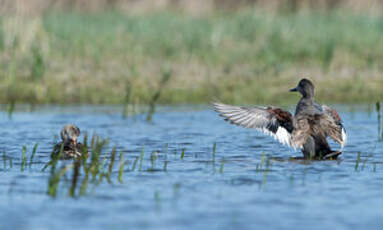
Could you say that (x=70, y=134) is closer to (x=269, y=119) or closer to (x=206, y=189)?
(x=269, y=119)

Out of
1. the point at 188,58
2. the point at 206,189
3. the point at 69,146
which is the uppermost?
the point at 188,58

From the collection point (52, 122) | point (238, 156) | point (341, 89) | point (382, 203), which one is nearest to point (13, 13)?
point (52, 122)

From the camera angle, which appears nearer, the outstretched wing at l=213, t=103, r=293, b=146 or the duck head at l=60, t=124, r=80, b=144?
the outstretched wing at l=213, t=103, r=293, b=146

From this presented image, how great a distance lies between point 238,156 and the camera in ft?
31.4

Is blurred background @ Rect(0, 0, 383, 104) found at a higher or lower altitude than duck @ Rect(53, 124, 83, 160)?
higher

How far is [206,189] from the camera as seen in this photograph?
744cm

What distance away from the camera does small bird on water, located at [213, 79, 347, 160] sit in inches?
364

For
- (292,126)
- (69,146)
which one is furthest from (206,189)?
(69,146)

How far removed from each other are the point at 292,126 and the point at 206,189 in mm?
2259

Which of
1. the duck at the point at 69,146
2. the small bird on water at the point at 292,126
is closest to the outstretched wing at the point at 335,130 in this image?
the small bird on water at the point at 292,126

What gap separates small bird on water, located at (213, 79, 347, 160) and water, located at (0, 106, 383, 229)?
0.88ft

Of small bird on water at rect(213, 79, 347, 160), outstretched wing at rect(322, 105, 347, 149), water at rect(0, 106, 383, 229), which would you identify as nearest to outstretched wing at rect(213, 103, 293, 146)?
small bird on water at rect(213, 79, 347, 160)

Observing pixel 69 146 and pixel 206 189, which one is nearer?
pixel 206 189

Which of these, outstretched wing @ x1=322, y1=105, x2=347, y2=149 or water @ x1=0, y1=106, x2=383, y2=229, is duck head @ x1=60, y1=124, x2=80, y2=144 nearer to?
water @ x1=0, y1=106, x2=383, y2=229
